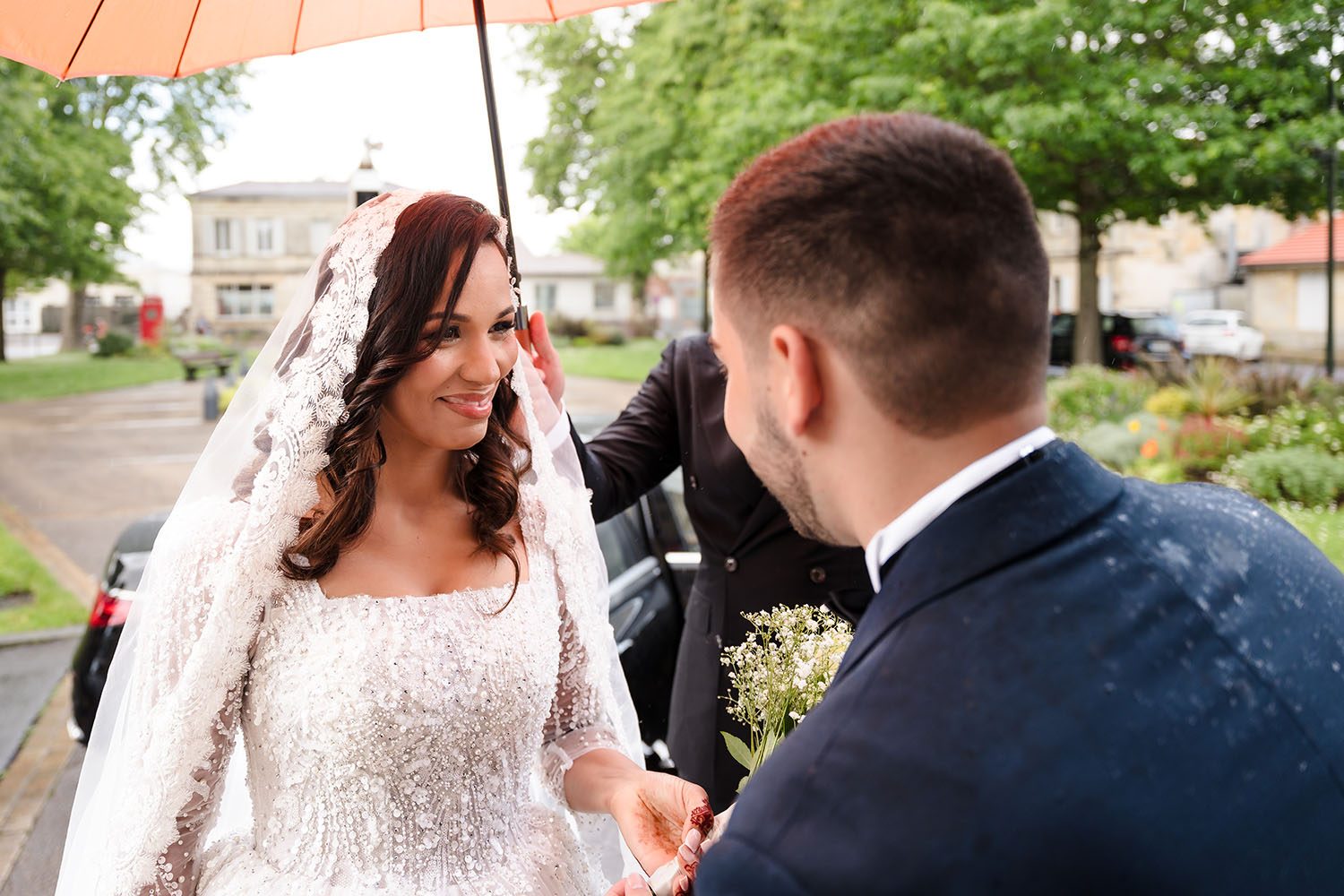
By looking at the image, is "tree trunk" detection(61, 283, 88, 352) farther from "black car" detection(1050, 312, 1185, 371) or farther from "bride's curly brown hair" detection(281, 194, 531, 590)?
"bride's curly brown hair" detection(281, 194, 531, 590)

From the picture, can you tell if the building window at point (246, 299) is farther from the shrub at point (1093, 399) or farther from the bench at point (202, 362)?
the shrub at point (1093, 399)

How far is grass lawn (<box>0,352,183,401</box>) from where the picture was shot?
90.4ft

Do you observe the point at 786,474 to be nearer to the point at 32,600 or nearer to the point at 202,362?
the point at 32,600

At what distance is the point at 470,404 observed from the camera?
2.35 meters

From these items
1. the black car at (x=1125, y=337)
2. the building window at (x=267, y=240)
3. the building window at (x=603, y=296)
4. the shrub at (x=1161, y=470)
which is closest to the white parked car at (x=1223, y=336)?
the black car at (x=1125, y=337)

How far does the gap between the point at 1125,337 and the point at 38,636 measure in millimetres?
25959

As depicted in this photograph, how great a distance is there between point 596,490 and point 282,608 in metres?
1.07

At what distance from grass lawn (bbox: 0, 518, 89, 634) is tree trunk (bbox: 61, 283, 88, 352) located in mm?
31853

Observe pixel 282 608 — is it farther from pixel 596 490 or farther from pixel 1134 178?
pixel 1134 178

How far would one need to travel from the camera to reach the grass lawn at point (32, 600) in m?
7.85

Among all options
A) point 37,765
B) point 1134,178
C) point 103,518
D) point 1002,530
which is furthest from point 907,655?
point 1134,178

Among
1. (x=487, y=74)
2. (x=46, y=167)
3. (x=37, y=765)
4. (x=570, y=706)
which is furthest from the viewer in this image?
(x=46, y=167)

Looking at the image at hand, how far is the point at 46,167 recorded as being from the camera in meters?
17.5

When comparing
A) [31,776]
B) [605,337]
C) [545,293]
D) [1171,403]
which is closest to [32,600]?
[31,776]
